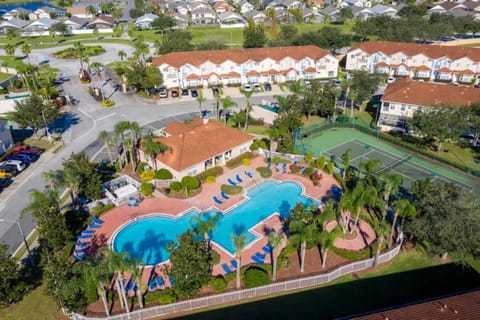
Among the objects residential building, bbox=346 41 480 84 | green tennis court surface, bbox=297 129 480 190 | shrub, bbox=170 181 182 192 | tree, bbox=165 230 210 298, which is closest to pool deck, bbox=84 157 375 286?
shrub, bbox=170 181 182 192

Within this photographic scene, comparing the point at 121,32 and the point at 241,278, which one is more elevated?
the point at 121,32

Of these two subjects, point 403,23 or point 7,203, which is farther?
point 403,23

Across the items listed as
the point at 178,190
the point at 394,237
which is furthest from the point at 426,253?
the point at 178,190

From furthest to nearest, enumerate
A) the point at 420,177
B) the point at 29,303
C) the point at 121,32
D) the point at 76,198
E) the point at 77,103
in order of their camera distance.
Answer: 1. the point at 121,32
2. the point at 77,103
3. the point at 420,177
4. the point at 76,198
5. the point at 29,303

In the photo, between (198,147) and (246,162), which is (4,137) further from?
(246,162)

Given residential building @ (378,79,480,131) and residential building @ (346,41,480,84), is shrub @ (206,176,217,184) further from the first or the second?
residential building @ (346,41,480,84)

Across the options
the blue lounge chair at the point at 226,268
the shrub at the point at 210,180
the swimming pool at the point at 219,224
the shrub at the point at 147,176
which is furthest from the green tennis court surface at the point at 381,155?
the blue lounge chair at the point at 226,268

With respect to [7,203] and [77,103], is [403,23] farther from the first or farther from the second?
[7,203]
